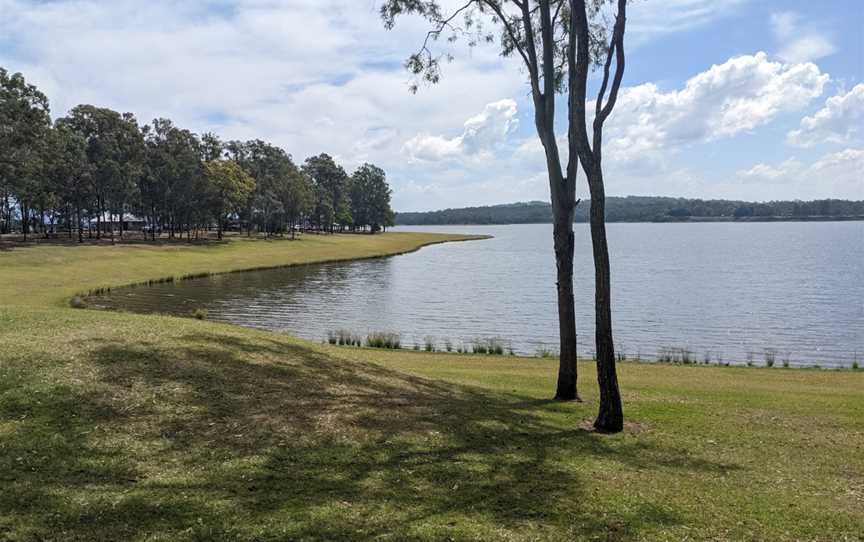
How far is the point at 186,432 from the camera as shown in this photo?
9.58 m

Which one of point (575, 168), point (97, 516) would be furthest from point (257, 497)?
point (575, 168)

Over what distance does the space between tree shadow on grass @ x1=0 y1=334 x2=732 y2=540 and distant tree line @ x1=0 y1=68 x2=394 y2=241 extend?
6656cm

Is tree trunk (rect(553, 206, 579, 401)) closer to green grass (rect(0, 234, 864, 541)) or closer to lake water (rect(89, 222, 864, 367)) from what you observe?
green grass (rect(0, 234, 864, 541))

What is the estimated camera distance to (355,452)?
9.37 m

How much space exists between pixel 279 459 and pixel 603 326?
704cm

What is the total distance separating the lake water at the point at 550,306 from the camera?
32.0 metres

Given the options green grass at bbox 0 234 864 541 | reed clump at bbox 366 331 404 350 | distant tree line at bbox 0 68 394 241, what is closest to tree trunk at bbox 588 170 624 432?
green grass at bbox 0 234 864 541

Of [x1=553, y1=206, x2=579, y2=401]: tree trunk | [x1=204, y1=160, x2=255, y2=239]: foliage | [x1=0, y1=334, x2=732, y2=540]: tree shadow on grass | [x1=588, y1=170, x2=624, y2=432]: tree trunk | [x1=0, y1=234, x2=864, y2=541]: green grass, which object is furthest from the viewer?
[x1=204, y1=160, x2=255, y2=239]: foliage

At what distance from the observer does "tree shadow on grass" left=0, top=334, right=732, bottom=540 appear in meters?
7.02

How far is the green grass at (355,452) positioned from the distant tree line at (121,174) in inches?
2531

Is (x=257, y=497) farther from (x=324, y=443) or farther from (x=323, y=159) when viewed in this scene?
(x=323, y=159)

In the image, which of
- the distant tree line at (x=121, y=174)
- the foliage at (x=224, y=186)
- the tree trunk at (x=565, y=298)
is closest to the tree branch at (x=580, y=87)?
the tree trunk at (x=565, y=298)

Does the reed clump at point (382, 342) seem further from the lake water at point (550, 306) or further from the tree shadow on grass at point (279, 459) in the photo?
the tree shadow on grass at point (279, 459)

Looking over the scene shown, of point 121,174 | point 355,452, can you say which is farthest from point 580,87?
point 121,174
